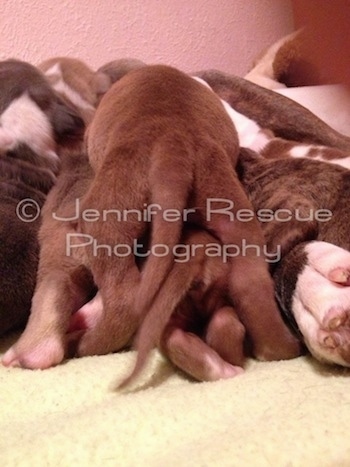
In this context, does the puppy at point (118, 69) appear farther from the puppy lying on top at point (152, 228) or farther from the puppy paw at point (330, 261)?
the puppy paw at point (330, 261)

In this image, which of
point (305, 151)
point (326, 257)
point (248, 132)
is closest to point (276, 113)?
point (248, 132)

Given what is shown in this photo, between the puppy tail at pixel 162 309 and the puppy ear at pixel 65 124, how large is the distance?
600mm

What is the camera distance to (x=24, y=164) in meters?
1.38

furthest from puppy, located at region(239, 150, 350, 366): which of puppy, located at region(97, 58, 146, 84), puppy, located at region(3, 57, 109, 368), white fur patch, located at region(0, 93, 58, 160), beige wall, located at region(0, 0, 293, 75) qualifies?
beige wall, located at region(0, 0, 293, 75)

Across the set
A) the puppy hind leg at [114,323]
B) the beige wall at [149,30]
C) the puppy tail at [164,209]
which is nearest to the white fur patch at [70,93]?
the beige wall at [149,30]

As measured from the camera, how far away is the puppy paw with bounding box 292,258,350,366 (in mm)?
887

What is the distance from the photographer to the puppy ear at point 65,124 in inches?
57.1

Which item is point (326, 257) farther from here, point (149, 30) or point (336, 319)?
point (149, 30)

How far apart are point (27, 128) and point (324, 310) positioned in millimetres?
838

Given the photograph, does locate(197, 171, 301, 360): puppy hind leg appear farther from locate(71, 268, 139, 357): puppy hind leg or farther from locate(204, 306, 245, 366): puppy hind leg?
locate(71, 268, 139, 357): puppy hind leg

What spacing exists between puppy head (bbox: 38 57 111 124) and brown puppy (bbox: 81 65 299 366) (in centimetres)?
49

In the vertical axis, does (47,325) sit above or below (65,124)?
below

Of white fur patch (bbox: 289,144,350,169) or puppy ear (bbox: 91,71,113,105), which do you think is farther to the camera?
puppy ear (bbox: 91,71,113,105)

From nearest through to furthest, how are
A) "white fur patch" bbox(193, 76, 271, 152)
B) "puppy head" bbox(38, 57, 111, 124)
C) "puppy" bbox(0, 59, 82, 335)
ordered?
"puppy" bbox(0, 59, 82, 335)
"white fur patch" bbox(193, 76, 271, 152)
"puppy head" bbox(38, 57, 111, 124)
